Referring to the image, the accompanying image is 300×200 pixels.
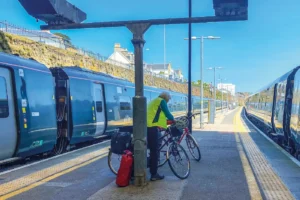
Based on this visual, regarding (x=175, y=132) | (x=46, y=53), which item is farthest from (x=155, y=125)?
(x=46, y=53)

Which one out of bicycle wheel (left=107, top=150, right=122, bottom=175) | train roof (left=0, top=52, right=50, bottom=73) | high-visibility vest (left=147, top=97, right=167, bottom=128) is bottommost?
bicycle wheel (left=107, top=150, right=122, bottom=175)

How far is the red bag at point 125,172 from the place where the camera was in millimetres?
6305

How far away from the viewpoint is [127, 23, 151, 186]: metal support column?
6.34 metres

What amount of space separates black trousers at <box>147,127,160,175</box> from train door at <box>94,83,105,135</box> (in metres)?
7.20

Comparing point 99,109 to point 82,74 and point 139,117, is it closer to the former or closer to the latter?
point 82,74

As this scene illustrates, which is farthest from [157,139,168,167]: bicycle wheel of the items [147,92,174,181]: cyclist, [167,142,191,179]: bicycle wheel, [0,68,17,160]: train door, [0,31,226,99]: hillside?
[0,31,226,99]: hillside

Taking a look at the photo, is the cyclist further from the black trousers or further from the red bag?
the red bag

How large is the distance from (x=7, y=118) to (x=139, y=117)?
3.50 m

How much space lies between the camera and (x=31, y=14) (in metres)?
6.46

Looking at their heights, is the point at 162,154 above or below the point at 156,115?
below

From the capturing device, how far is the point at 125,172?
631 centimetres

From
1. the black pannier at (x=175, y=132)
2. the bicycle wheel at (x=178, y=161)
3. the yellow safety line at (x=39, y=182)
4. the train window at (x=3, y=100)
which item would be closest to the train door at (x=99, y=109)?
the yellow safety line at (x=39, y=182)

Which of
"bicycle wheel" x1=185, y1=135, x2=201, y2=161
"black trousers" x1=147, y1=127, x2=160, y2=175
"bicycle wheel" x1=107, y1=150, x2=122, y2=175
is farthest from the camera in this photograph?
"bicycle wheel" x1=185, y1=135, x2=201, y2=161

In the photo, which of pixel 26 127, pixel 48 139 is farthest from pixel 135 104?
pixel 48 139
